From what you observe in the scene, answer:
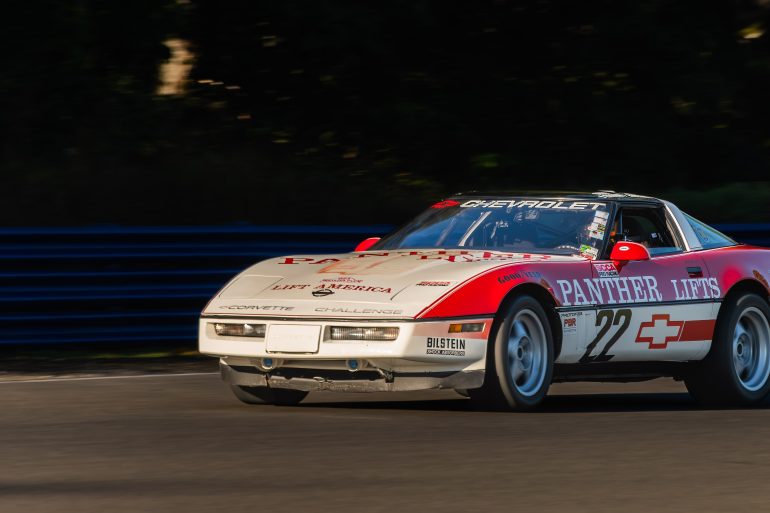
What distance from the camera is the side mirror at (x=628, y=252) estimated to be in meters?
10.4

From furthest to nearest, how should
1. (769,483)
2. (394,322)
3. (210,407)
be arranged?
(210,407) → (394,322) → (769,483)

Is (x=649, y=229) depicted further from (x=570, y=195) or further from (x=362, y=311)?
(x=362, y=311)

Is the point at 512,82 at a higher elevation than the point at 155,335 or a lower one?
higher

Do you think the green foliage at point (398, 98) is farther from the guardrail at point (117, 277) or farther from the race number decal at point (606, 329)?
the race number decal at point (606, 329)

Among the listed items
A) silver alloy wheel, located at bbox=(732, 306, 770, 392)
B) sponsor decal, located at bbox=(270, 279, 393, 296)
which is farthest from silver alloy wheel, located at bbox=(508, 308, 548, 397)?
silver alloy wheel, located at bbox=(732, 306, 770, 392)

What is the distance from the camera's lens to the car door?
34.1ft

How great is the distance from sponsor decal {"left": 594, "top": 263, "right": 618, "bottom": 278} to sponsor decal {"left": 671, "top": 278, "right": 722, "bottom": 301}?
58 centimetres

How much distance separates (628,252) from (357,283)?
1.85 meters

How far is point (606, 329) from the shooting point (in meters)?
10.4

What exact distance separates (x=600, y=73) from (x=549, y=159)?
148 centimetres

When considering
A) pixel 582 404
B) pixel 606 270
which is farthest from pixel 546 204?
pixel 582 404

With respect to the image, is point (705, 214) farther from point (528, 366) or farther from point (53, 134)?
point (528, 366)

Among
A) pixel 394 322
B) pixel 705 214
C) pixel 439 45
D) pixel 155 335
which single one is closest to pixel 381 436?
pixel 394 322

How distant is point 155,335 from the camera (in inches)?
560
